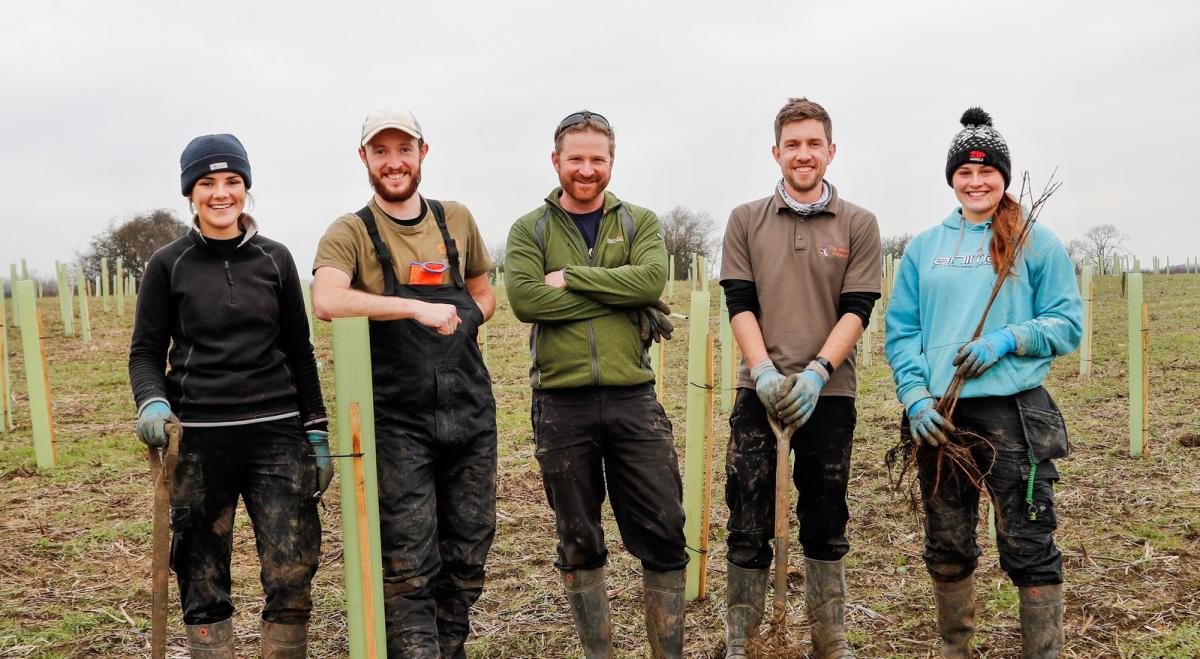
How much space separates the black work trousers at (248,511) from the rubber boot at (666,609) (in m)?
1.26

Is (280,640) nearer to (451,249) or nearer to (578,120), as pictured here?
(451,249)

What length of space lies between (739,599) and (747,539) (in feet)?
0.82

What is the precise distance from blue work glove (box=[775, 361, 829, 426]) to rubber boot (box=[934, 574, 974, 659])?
34.2 inches

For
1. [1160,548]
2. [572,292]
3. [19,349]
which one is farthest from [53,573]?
[19,349]

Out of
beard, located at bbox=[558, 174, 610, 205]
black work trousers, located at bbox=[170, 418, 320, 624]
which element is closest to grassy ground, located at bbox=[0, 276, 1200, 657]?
black work trousers, located at bbox=[170, 418, 320, 624]

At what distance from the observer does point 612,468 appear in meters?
3.03

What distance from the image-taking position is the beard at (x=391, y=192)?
283 cm

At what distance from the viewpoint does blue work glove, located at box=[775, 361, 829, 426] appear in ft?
9.28

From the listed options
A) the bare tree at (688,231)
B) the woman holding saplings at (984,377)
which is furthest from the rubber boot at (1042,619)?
the bare tree at (688,231)

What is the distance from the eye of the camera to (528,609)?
3.89 meters

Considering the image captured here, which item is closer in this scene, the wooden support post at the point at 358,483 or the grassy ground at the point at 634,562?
the wooden support post at the point at 358,483

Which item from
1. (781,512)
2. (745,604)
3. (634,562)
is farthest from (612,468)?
(634,562)

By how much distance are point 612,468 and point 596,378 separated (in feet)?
1.26

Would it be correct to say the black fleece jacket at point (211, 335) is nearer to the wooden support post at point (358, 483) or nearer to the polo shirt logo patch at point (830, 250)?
the wooden support post at point (358, 483)
